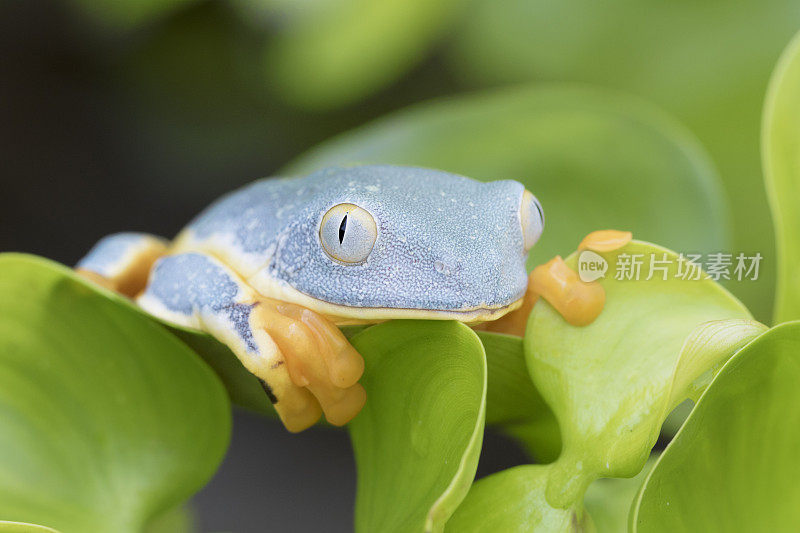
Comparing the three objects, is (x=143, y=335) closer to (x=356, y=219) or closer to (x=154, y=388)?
(x=154, y=388)

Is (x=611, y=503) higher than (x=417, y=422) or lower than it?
lower

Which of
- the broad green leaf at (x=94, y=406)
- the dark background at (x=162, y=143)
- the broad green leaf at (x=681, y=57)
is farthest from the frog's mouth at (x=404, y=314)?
the dark background at (x=162, y=143)

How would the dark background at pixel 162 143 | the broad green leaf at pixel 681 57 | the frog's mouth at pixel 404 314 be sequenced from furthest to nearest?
the dark background at pixel 162 143 → the broad green leaf at pixel 681 57 → the frog's mouth at pixel 404 314

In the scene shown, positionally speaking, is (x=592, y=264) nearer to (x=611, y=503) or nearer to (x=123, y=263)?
(x=611, y=503)

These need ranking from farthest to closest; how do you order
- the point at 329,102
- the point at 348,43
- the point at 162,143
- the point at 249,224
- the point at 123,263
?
the point at 162,143
the point at 329,102
the point at 348,43
the point at 123,263
the point at 249,224

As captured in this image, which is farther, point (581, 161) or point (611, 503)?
point (581, 161)

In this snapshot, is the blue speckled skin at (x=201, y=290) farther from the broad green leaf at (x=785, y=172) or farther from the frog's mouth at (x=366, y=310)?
the broad green leaf at (x=785, y=172)

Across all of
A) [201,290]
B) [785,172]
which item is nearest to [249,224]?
[201,290]
